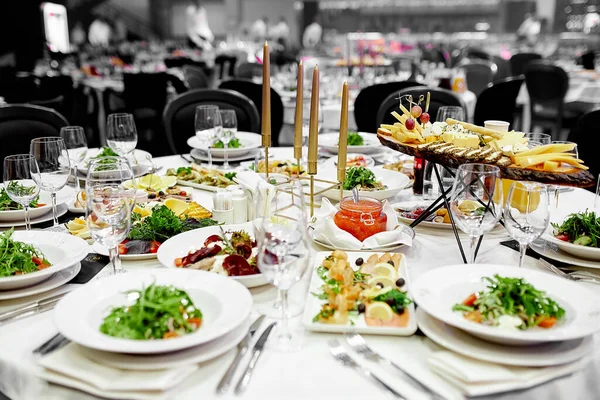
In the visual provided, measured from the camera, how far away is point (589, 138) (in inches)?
108

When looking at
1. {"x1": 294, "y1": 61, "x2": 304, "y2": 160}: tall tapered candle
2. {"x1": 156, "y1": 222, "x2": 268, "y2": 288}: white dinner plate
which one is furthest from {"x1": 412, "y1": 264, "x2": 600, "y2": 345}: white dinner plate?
{"x1": 294, "y1": 61, "x2": 304, "y2": 160}: tall tapered candle

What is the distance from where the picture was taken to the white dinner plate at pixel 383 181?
1906 mm

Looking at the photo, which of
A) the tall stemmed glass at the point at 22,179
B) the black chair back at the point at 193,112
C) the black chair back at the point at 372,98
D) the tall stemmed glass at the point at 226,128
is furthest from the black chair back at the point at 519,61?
the tall stemmed glass at the point at 22,179

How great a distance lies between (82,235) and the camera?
161cm

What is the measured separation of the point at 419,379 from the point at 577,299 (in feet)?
1.35

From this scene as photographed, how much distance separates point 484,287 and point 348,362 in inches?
15.5

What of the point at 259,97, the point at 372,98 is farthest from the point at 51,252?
the point at 372,98

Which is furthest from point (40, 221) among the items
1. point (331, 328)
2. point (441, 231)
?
point (441, 231)

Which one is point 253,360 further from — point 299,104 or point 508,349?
point 299,104

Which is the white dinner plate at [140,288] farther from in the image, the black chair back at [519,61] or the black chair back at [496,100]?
the black chair back at [519,61]

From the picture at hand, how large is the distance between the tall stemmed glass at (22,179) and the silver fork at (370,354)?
3.51 ft

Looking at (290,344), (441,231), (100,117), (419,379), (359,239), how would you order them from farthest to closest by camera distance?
(100,117)
(441,231)
(359,239)
(290,344)
(419,379)

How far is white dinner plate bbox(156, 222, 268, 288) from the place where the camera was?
4.16ft

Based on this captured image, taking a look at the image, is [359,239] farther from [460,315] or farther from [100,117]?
[100,117]
